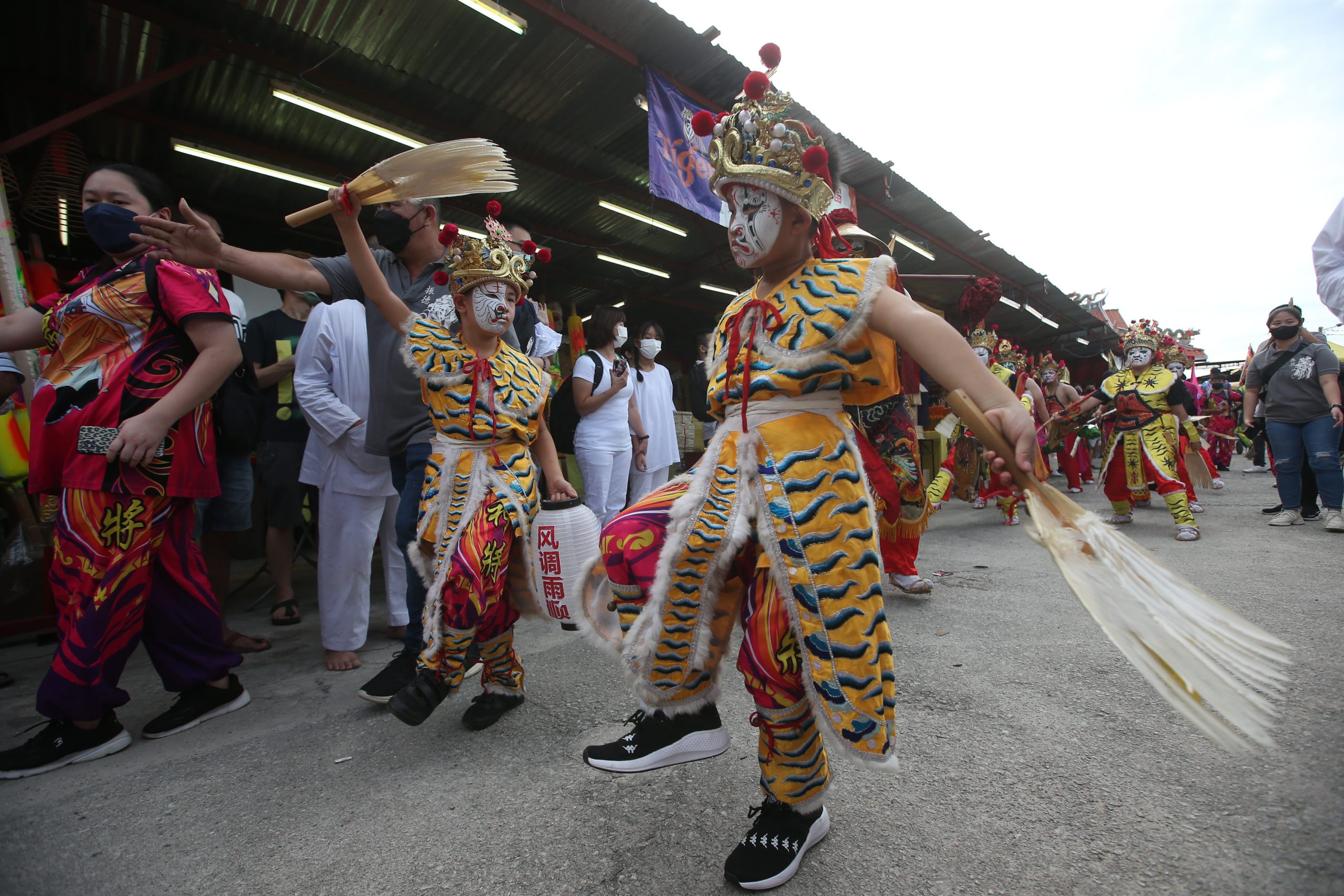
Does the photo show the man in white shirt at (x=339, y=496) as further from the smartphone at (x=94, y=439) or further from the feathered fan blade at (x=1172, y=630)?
the feathered fan blade at (x=1172, y=630)

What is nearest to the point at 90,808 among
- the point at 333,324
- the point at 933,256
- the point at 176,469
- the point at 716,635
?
the point at 176,469

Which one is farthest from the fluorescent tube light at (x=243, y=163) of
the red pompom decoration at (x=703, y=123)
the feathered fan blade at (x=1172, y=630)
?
the feathered fan blade at (x=1172, y=630)

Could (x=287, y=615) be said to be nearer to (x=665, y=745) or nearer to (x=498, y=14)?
(x=665, y=745)

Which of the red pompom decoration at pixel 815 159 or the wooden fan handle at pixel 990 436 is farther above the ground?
the red pompom decoration at pixel 815 159

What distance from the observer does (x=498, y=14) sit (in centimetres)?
471

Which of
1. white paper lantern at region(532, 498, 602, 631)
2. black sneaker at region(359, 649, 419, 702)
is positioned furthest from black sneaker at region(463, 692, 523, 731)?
white paper lantern at region(532, 498, 602, 631)

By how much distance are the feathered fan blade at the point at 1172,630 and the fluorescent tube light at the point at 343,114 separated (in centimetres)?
557

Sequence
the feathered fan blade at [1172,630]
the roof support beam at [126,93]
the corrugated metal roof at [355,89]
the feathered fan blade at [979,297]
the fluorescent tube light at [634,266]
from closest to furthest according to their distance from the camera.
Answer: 1. the feathered fan blade at [1172,630]
2. the roof support beam at [126,93]
3. the corrugated metal roof at [355,89]
4. the feathered fan blade at [979,297]
5. the fluorescent tube light at [634,266]

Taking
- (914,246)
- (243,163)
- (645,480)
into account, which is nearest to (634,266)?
(914,246)

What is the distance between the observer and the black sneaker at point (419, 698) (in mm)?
2096

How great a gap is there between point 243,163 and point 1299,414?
10148mm

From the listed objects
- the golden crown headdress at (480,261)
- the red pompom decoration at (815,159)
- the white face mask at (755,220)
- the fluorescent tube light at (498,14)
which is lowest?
the white face mask at (755,220)

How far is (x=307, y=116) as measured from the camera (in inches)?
231

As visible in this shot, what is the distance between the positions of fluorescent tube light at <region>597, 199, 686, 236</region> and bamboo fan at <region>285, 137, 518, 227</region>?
626 centimetres
